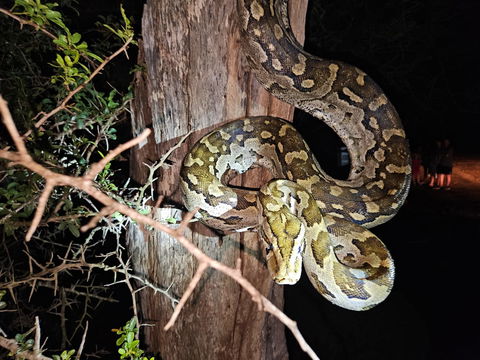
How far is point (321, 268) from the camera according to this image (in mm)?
2018

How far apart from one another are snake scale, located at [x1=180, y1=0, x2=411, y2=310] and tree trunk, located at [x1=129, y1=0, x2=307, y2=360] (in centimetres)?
10

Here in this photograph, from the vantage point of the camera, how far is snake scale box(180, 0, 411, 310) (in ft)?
6.72

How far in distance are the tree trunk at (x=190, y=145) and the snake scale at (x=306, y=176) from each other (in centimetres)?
10

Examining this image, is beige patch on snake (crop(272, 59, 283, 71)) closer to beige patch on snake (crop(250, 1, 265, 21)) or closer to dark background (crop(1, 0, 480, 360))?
beige patch on snake (crop(250, 1, 265, 21))

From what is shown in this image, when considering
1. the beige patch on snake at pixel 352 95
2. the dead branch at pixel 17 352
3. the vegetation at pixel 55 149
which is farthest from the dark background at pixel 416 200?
the dead branch at pixel 17 352

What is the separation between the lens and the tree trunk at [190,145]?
209 centimetres

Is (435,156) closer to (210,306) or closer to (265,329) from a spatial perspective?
(265,329)

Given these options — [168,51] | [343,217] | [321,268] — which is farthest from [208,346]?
[168,51]

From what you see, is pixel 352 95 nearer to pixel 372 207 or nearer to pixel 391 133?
pixel 391 133

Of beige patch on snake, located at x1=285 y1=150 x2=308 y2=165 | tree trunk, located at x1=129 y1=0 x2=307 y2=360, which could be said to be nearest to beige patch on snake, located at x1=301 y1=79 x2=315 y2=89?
tree trunk, located at x1=129 y1=0 x2=307 y2=360

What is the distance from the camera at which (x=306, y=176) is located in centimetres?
241

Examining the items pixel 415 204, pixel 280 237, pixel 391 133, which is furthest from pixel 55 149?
pixel 415 204

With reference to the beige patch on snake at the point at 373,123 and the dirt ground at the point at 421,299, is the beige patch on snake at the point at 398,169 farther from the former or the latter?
the dirt ground at the point at 421,299

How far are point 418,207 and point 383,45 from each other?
96.4 inches
